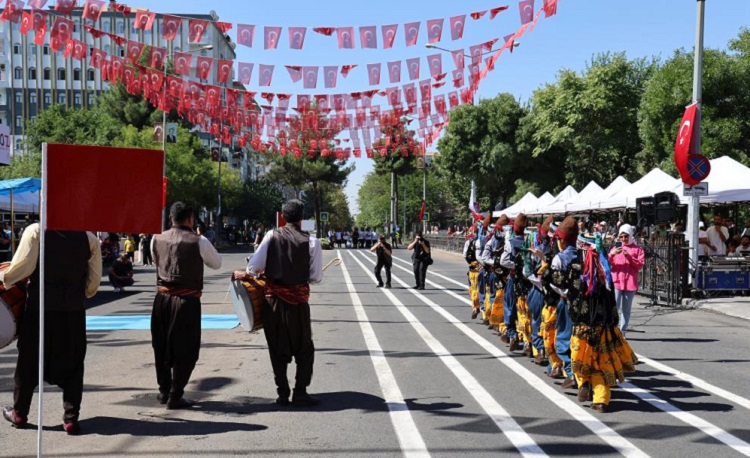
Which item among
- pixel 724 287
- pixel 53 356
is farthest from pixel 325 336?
pixel 724 287

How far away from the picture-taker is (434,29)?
1418 centimetres

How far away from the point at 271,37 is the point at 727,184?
12.0m

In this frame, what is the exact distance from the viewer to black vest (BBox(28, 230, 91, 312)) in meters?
5.86

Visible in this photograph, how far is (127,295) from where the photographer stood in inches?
740

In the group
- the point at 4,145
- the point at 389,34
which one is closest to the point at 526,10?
the point at 389,34

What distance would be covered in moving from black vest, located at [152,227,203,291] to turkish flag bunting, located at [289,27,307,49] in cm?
897

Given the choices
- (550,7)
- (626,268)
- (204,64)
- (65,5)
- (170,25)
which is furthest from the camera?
(204,64)

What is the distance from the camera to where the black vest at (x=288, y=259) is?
6.82m

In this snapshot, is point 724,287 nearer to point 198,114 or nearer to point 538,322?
point 538,322

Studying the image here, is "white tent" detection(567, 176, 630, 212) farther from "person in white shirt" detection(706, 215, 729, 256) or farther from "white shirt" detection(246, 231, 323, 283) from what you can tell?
"white shirt" detection(246, 231, 323, 283)

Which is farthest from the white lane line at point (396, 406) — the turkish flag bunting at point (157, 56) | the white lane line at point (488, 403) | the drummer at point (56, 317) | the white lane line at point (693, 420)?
the turkish flag bunting at point (157, 56)

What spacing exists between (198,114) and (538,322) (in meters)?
17.3

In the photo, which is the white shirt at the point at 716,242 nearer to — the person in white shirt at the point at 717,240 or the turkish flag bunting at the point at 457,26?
the person in white shirt at the point at 717,240

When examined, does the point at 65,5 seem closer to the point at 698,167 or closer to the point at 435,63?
the point at 435,63
